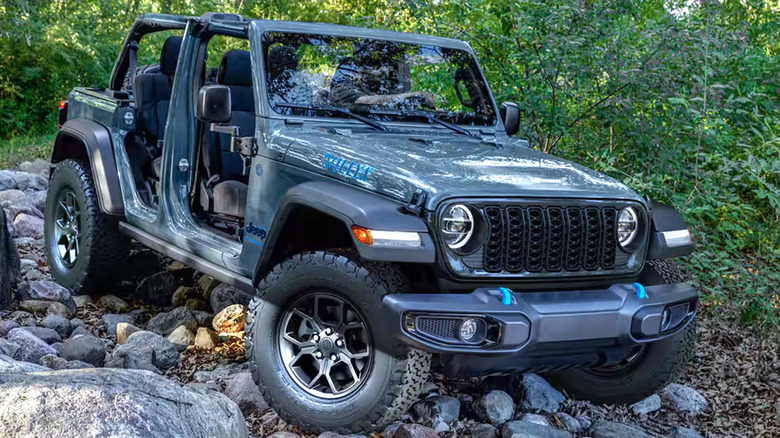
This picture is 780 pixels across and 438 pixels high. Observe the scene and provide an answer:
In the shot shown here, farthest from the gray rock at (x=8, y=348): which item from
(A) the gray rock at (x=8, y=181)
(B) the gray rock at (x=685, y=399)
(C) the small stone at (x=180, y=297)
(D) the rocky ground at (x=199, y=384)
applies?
(A) the gray rock at (x=8, y=181)

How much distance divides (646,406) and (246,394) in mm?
2284

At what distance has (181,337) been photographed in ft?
18.4

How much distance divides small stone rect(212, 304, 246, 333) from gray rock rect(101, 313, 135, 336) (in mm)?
697

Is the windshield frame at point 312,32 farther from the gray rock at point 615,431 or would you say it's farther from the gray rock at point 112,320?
the gray rock at point 112,320

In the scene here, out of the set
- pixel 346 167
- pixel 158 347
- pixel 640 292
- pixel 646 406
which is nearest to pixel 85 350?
pixel 158 347

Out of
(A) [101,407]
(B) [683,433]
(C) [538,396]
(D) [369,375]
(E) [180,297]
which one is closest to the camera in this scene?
(A) [101,407]

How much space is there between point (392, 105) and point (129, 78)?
2881 millimetres

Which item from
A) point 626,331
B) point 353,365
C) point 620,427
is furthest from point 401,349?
point 620,427

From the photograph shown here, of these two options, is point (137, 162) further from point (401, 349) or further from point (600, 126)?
point (600, 126)

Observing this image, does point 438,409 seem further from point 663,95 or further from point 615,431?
point 663,95

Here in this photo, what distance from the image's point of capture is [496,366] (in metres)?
3.91

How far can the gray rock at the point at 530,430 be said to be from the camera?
429 cm

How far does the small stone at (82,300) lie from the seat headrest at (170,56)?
1813mm

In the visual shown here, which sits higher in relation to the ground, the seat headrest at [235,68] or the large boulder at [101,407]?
the seat headrest at [235,68]
